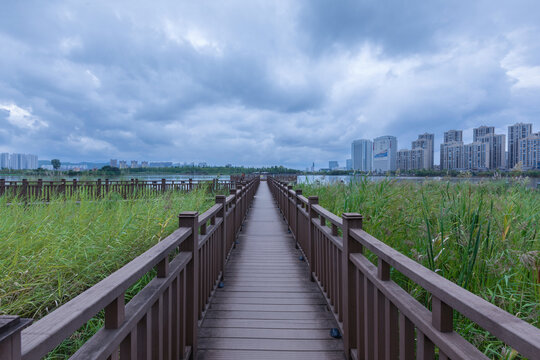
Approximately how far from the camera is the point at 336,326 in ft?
9.82

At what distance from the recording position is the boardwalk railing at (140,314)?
811 millimetres

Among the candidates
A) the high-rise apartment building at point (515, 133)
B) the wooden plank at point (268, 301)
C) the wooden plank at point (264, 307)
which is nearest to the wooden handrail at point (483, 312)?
the wooden plank at point (264, 307)

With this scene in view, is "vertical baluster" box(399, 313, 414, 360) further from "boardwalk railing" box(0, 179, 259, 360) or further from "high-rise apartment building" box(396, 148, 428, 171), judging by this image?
"high-rise apartment building" box(396, 148, 428, 171)

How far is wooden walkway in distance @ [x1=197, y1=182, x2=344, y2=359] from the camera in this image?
8.61 ft

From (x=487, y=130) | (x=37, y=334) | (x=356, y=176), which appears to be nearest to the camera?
(x=37, y=334)

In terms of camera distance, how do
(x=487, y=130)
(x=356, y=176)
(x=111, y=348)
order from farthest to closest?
(x=487, y=130) → (x=356, y=176) → (x=111, y=348)

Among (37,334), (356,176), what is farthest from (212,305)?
(356,176)

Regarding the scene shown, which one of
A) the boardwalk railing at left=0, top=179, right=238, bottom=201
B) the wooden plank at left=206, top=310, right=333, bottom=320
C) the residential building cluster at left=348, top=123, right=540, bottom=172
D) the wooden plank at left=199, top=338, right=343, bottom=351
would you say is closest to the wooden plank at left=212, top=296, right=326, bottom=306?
the wooden plank at left=206, top=310, right=333, bottom=320

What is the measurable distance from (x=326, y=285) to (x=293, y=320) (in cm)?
61

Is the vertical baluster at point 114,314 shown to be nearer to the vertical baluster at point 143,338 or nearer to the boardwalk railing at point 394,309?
the vertical baluster at point 143,338

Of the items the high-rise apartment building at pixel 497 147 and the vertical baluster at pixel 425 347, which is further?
the high-rise apartment building at pixel 497 147

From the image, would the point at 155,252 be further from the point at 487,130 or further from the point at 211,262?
the point at 487,130

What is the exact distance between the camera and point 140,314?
146cm

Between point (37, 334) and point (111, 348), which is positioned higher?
point (37, 334)
